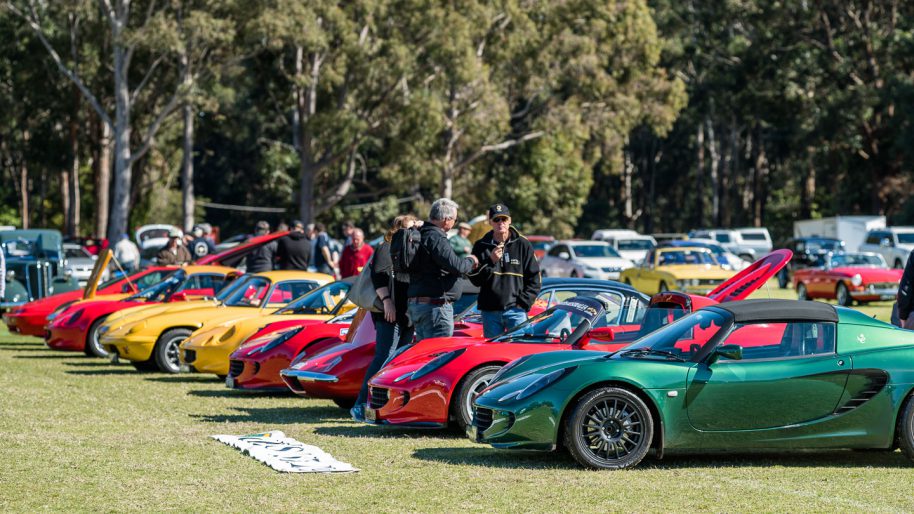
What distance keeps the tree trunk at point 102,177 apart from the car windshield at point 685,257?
27000 mm

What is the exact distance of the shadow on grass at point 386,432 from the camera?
11078 millimetres

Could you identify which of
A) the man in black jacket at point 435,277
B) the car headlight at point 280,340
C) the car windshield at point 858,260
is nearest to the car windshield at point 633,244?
the car windshield at point 858,260

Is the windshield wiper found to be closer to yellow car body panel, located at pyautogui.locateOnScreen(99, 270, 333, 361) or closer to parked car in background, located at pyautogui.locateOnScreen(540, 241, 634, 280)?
yellow car body panel, located at pyautogui.locateOnScreen(99, 270, 333, 361)

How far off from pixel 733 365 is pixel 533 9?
4811 cm

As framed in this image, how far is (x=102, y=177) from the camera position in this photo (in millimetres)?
53781

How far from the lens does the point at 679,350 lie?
952cm

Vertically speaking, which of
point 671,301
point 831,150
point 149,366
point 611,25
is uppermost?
point 611,25

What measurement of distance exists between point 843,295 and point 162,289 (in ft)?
56.9

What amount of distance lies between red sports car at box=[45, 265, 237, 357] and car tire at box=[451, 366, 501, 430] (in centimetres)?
994

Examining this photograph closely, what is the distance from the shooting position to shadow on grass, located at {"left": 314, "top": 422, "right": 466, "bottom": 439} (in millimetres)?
11078

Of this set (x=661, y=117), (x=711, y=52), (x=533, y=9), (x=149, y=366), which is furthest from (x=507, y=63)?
(x=149, y=366)

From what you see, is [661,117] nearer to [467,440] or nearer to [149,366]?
A: [149,366]

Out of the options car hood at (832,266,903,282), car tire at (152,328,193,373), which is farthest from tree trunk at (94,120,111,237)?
car tire at (152,328,193,373)

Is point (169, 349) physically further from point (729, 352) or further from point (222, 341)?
point (729, 352)
